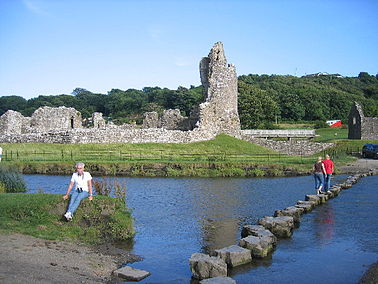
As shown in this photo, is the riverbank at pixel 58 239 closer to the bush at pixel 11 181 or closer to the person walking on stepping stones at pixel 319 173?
the bush at pixel 11 181

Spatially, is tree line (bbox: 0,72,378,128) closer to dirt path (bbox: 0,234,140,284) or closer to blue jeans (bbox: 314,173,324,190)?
blue jeans (bbox: 314,173,324,190)

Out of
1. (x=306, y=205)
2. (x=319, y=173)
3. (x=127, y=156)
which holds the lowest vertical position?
(x=306, y=205)

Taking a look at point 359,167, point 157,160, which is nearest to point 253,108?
point 359,167

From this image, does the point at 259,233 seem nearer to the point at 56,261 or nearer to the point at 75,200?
the point at 75,200

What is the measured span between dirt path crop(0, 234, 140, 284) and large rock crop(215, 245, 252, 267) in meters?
2.19

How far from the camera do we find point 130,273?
9.16 metres

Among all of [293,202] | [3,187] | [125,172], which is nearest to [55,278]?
[3,187]

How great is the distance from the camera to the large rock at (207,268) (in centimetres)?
913

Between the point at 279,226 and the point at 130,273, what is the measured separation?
5.26 meters

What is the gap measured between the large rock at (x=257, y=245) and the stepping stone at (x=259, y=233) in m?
0.26

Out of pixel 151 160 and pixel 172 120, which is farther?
pixel 172 120

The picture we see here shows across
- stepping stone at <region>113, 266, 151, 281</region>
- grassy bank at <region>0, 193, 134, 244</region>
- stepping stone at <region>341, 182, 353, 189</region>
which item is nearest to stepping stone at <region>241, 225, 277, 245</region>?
grassy bank at <region>0, 193, 134, 244</region>

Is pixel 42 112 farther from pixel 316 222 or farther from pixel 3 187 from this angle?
pixel 316 222

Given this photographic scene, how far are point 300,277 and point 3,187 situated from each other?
11.4 metres
